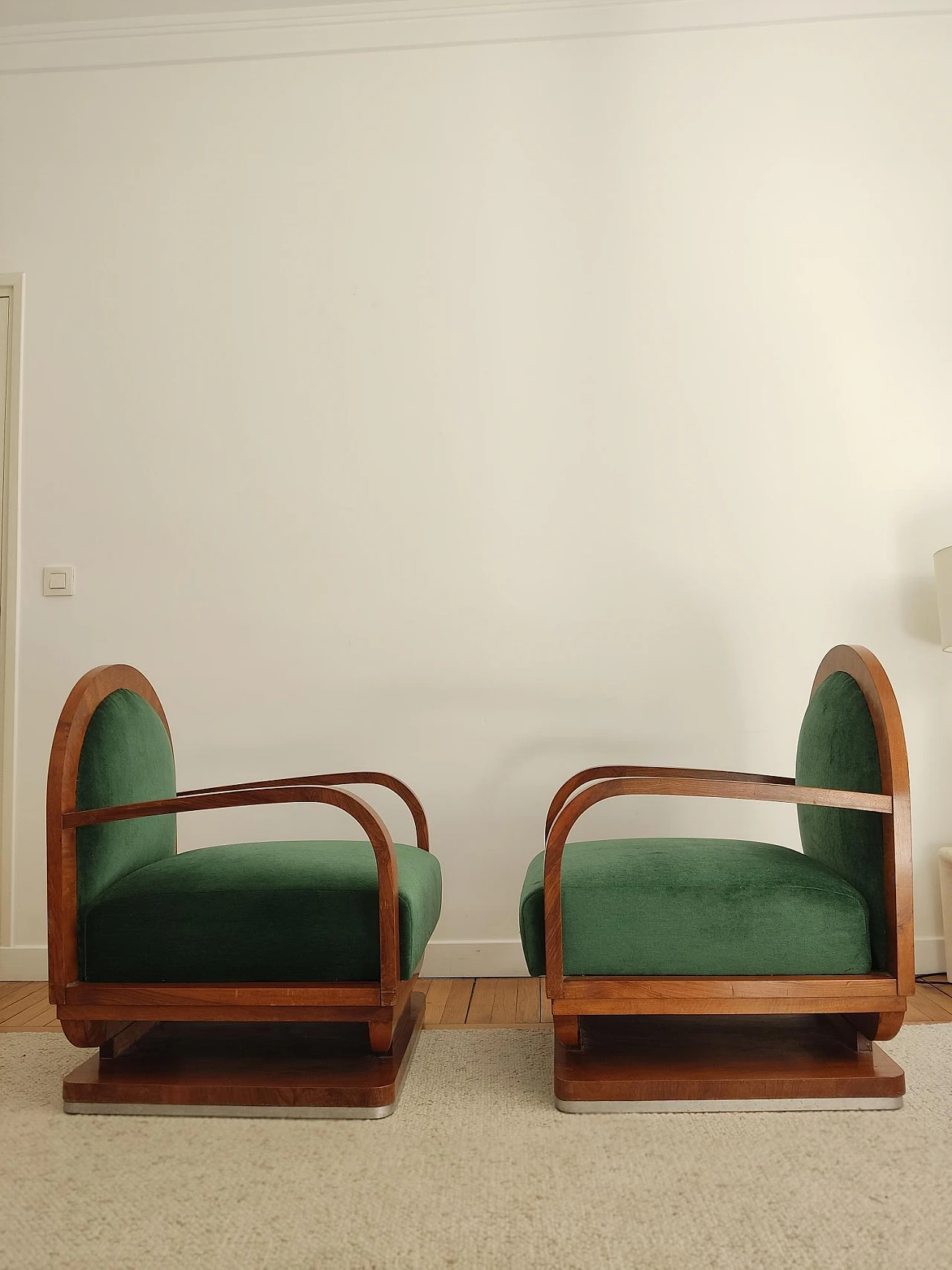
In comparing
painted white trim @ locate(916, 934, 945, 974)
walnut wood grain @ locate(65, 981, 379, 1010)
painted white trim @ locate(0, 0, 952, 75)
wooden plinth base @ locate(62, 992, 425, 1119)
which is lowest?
painted white trim @ locate(916, 934, 945, 974)

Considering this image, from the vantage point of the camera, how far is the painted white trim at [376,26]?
3.14 meters

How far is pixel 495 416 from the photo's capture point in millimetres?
3055

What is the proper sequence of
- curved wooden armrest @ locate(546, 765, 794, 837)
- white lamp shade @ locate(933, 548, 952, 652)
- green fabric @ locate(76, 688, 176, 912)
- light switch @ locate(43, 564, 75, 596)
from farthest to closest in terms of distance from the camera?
light switch @ locate(43, 564, 75, 596), white lamp shade @ locate(933, 548, 952, 652), curved wooden armrest @ locate(546, 765, 794, 837), green fabric @ locate(76, 688, 176, 912)

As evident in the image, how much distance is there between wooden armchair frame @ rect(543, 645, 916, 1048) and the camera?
5.95 feet

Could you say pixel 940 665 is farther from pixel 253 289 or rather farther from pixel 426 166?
pixel 253 289

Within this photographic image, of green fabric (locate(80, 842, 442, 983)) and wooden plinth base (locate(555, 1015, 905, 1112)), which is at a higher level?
green fabric (locate(80, 842, 442, 983))

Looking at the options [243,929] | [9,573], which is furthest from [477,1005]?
[9,573]

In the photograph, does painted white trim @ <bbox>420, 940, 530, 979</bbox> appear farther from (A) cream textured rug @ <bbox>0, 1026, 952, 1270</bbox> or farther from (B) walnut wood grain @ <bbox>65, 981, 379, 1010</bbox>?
(B) walnut wood grain @ <bbox>65, 981, 379, 1010</bbox>

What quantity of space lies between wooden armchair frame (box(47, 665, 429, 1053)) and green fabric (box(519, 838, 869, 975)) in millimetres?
338

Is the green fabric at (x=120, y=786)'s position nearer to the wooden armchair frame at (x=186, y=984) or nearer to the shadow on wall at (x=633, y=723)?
the wooden armchair frame at (x=186, y=984)

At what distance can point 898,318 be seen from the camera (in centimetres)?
302

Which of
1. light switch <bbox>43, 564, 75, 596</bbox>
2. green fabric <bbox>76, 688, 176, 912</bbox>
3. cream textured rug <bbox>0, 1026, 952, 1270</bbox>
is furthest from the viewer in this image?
light switch <bbox>43, 564, 75, 596</bbox>

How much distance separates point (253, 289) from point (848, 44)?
84.5 inches

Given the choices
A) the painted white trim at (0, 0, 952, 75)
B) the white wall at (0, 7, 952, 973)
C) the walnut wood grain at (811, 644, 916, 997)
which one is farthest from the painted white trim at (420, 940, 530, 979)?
the painted white trim at (0, 0, 952, 75)
